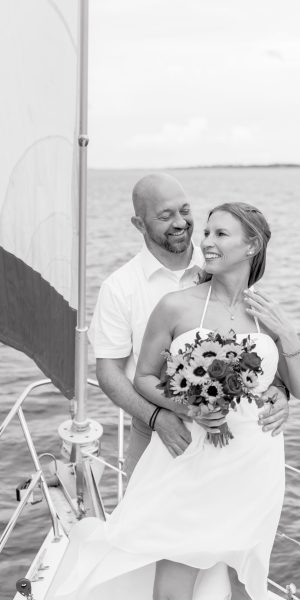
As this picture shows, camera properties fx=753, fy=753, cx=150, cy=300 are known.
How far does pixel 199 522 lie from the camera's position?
277cm

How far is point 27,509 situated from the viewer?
8.13 m

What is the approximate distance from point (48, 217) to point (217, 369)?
3.77 ft

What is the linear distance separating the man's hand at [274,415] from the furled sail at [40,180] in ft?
3.44

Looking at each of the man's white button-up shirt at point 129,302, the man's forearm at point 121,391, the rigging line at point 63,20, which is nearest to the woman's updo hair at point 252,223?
the man's white button-up shirt at point 129,302

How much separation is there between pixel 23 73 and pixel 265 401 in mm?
1626

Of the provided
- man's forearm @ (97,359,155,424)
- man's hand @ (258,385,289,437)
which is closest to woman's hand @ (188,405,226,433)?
man's hand @ (258,385,289,437)

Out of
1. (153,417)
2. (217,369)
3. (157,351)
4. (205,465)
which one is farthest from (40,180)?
(205,465)

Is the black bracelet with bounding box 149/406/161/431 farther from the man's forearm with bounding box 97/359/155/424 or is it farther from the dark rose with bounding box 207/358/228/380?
the dark rose with bounding box 207/358/228/380

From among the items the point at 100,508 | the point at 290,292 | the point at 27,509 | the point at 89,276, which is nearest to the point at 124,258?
the point at 89,276

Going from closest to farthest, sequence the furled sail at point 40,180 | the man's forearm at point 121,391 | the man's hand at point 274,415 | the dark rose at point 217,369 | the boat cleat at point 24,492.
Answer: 1. the dark rose at point 217,369
2. the man's hand at point 274,415
3. the furled sail at point 40,180
4. the man's forearm at point 121,391
5. the boat cleat at point 24,492

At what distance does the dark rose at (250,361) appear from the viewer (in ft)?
8.64

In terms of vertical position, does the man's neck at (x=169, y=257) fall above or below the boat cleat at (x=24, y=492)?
above

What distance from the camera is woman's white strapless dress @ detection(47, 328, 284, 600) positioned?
275 cm

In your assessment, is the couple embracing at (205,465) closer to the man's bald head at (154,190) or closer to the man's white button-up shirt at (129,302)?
the man's white button-up shirt at (129,302)
